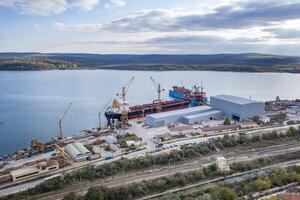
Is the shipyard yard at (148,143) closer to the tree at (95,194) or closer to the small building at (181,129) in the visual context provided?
the small building at (181,129)

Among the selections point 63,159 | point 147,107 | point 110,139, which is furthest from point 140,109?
point 63,159

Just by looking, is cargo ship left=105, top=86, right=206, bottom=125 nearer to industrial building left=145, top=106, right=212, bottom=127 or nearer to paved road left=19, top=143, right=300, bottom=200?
industrial building left=145, top=106, right=212, bottom=127

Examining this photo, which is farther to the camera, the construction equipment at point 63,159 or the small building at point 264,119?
the small building at point 264,119

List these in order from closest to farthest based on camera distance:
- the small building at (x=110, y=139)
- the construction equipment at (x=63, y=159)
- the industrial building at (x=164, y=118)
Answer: the construction equipment at (x=63, y=159) → the small building at (x=110, y=139) → the industrial building at (x=164, y=118)

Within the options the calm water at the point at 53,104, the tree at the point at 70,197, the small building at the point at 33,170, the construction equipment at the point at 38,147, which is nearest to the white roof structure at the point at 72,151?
the small building at the point at 33,170

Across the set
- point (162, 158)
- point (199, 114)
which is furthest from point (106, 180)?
point (199, 114)

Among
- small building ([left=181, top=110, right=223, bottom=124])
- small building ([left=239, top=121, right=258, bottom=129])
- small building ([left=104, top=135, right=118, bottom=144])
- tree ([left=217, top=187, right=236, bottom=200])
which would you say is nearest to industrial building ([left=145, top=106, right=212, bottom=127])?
small building ([left=181, top=110, right=223, bottom=124])

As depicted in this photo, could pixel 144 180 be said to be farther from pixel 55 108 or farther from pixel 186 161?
pixel 55 108
